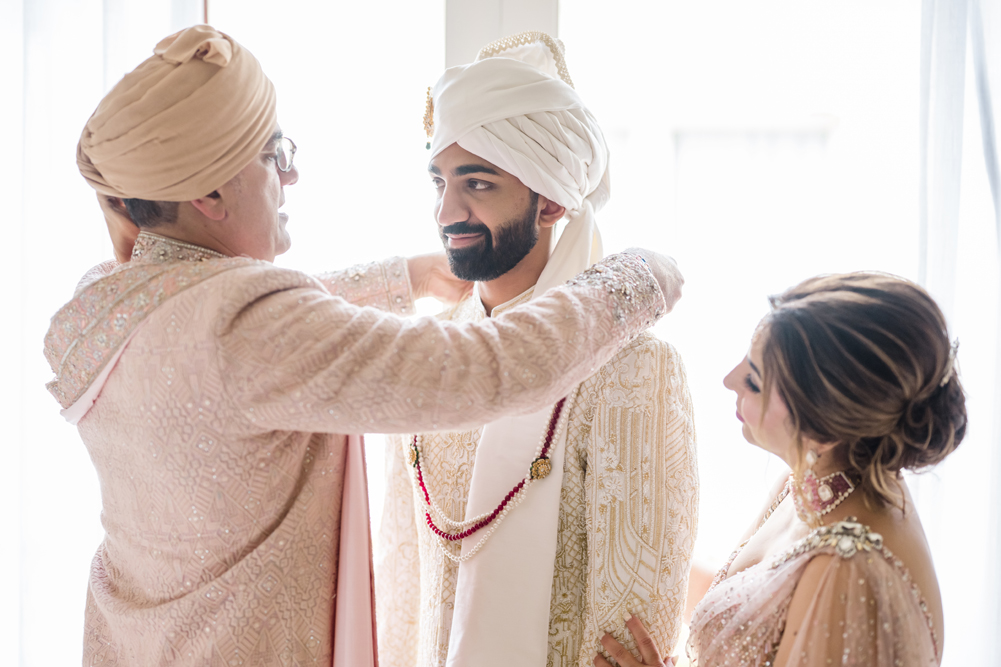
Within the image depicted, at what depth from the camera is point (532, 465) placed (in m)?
1.18

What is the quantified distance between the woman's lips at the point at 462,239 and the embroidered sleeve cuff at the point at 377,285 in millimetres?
150

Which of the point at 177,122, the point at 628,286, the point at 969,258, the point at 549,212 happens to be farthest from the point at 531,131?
the point at 969,258

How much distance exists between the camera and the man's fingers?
3.51 feet

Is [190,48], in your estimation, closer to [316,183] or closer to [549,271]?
[549,271]

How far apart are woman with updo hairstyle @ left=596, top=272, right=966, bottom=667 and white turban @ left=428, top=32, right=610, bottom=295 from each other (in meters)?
0.43

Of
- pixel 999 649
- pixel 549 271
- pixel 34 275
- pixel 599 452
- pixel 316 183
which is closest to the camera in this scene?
pixel 599 452

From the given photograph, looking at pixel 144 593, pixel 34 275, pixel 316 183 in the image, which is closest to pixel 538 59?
pixel 316 183

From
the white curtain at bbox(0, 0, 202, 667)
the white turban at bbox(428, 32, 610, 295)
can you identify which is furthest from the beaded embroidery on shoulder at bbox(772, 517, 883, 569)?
the white curtain at bbox(0, 0, 202, 667)

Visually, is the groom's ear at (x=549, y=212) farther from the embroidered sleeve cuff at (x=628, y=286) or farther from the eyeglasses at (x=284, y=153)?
the eyeglasses at (x=284, y=153)

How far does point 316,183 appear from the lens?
1898 mm

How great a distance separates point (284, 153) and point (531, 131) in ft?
1.56

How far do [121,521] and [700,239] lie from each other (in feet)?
7.87

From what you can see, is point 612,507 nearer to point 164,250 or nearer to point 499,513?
point 499,513

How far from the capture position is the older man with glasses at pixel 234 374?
85cm
